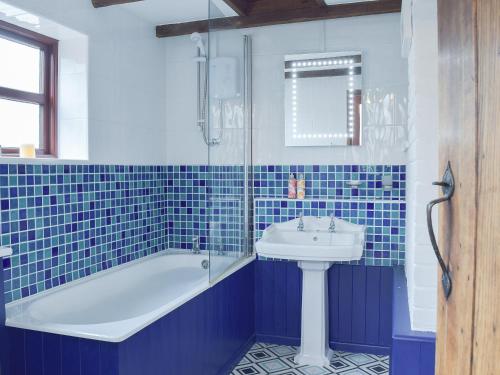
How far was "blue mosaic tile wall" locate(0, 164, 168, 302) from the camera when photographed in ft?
7.38

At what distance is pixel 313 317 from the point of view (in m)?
3.02

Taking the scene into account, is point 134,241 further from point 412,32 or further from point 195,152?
point 412,32

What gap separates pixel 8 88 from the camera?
97.7 inches

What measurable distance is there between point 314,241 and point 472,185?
251cm

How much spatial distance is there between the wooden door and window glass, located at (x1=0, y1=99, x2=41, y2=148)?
2.32m

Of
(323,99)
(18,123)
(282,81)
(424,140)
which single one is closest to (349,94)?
(323,99)

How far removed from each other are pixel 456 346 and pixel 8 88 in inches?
98.9

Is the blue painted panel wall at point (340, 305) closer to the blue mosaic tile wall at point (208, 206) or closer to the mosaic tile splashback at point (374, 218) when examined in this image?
the mosaic tile splashback at point (374, 218)

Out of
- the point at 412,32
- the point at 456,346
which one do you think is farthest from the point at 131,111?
the point at 456,346

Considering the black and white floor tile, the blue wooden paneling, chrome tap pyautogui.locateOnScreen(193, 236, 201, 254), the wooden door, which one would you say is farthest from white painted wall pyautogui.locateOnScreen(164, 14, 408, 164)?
the wooden door

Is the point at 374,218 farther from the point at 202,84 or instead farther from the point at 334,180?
the point at 202,84

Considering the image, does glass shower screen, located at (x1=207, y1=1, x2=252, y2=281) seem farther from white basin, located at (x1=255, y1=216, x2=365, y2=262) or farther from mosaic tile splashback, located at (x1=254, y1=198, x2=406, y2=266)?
mosaic tile splashback, located at (x1=254, y1=198, x2=406, y2=266)

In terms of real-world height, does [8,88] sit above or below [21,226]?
above

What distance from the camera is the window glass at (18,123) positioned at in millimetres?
2477
